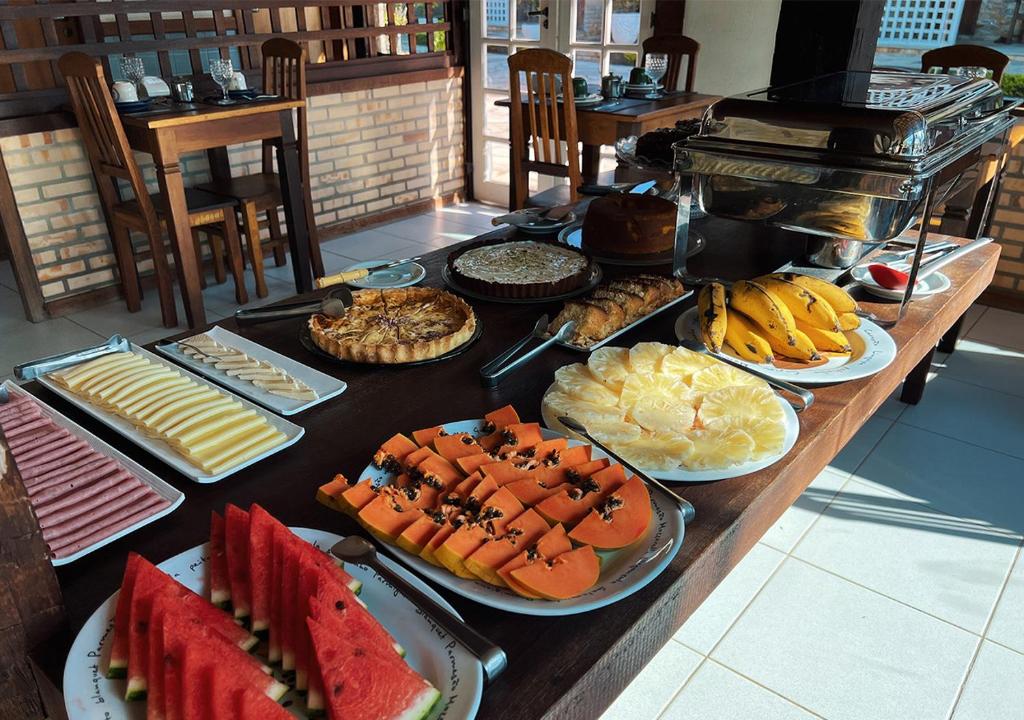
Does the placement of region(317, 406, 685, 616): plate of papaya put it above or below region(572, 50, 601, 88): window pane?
below

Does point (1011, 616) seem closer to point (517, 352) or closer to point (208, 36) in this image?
point (517, 352)

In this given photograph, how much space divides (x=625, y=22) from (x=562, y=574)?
13.3 feet

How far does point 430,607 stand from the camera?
2.13 ft

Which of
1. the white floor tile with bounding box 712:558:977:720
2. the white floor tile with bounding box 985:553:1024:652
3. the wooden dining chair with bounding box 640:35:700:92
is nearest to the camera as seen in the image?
the white floor tile with bounding box 712:558:977:720

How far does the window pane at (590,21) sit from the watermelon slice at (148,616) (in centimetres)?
422

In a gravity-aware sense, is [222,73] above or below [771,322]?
above

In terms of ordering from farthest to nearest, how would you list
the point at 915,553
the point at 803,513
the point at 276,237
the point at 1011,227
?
the point at 276,237, the point at 1011,227, the point at 803,513, the point at 915,553

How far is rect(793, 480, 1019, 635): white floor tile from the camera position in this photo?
1.68 meters

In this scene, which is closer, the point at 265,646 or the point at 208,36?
the point at 265,646

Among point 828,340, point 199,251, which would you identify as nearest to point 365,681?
point 828,340

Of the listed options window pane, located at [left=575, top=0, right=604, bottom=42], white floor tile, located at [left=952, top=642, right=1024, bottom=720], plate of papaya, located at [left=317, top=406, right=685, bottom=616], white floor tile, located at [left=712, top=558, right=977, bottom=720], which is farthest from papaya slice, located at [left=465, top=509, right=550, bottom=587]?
window pane, located at [left=575, top=0, right=604, bottom=42]

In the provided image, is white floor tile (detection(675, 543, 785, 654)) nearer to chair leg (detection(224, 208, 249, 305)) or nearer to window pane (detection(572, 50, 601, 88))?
chair leg (detection(224, 208, 249, 305))

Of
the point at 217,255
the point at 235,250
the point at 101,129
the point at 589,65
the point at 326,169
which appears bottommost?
the point at 217,255

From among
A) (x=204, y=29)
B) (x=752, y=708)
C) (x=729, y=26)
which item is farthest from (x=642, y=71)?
(x=752, y=708)
